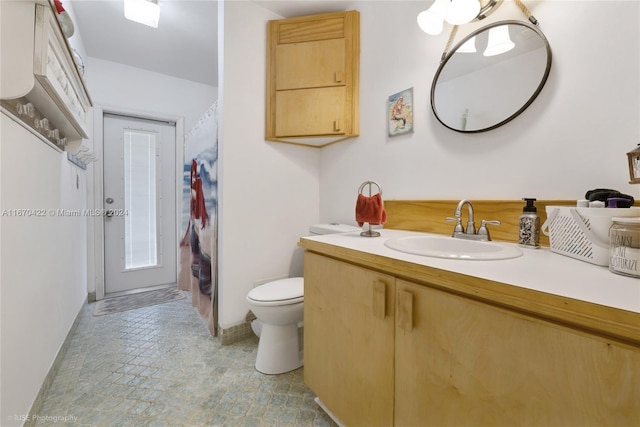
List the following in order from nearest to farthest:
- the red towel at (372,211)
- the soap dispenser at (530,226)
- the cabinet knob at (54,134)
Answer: the soap dispenser at (530,226), the red towel at (372,211), the cabinet knob at (54,134)

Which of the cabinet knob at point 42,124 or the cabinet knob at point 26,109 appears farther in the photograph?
the cabinet knob at point 42,124

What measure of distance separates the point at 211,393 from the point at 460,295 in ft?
4.34

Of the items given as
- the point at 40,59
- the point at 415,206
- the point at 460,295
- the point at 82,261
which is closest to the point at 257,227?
the point at 415,206

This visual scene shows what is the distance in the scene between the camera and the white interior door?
269 centimetres

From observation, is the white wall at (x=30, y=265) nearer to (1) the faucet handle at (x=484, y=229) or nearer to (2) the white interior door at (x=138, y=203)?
(2) the white interior door at (x=138, y=203)

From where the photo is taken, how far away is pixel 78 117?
1.42 metres

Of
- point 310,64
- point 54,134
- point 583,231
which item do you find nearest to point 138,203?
point 54,134

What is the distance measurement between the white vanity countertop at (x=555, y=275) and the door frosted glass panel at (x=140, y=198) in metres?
2.92

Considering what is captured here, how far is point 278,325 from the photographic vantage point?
4.95 feet

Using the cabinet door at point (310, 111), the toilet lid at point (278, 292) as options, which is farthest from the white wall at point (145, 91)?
the toilet lid at point (278, 292)

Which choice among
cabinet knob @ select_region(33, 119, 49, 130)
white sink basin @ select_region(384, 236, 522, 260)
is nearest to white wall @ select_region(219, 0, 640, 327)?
white sink basin @ select_region(384, 236, 522, 260)

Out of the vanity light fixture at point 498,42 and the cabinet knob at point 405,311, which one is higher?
the vanity light fixture at point 498,42

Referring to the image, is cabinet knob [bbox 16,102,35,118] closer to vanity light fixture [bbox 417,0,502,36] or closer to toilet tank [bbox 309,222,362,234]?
toilet tank [bbox 309,222,362,234]

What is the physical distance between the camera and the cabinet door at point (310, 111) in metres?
1.78
